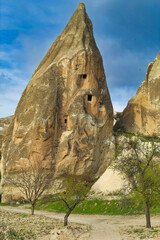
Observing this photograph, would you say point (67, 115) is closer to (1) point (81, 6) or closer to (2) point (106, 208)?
(2) point (106, 208)

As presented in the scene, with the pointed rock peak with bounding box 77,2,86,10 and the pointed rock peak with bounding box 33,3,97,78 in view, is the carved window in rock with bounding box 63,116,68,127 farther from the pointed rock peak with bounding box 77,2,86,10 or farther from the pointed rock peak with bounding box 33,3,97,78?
the pointed rock peak with bounding box 77,2,86,10

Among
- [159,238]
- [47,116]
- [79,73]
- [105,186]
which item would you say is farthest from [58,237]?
[79,73]

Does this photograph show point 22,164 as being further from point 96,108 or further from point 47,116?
point 96,108

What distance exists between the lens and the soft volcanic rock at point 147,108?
135 feet

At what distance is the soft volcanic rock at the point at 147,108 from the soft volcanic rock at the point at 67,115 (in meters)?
8.65

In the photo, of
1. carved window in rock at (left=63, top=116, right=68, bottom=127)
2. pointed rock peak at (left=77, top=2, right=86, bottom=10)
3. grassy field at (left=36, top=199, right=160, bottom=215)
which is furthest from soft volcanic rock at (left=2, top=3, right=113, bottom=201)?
grassy field at (left=36, top=199, right=160, bottom=215)

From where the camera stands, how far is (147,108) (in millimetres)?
42375

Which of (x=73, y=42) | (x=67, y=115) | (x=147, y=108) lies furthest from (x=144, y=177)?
(x=147, y=108)

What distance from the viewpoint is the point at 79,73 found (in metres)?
35.6

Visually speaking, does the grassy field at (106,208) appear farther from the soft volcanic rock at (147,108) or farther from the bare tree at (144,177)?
the soft volcanic rock at (147,108)

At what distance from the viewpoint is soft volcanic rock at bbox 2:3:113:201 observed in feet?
104

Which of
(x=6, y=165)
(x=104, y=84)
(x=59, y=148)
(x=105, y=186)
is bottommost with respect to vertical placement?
(x=105, y=186)

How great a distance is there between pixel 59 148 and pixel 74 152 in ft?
6.99

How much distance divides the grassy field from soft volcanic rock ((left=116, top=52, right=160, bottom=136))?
65.3ft
